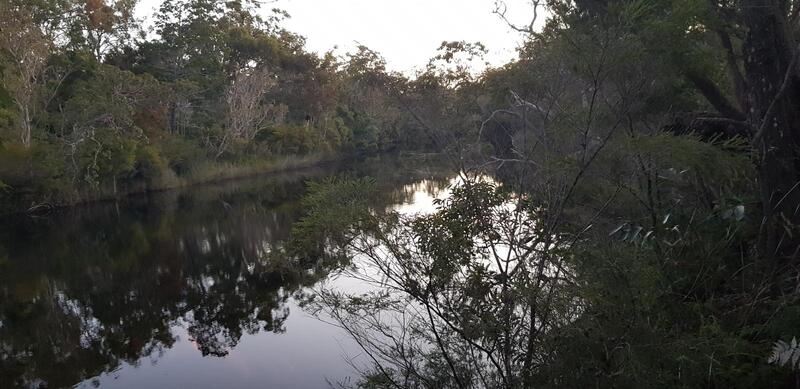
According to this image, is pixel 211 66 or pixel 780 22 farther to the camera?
pixel 211 66

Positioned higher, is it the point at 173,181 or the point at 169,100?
the point at 169,100

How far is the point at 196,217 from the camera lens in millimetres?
18594

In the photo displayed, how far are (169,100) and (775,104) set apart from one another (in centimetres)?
2240

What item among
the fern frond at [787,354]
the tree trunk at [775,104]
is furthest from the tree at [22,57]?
the fern frond at [787,354]

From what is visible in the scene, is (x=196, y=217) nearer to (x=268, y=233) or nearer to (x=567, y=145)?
(x=268, y=233)

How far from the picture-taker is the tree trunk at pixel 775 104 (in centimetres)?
517

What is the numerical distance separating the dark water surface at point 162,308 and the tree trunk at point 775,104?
3511 millimetres

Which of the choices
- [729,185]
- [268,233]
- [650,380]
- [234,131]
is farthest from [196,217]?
[650,380]

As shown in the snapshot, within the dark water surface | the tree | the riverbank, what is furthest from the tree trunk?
the riverbank

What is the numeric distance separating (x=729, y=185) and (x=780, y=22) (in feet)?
5.33

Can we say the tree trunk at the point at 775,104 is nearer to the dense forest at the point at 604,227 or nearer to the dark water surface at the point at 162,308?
the dense forest at the point at 604,227

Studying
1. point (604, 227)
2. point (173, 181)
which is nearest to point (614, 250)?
point (604, 227)

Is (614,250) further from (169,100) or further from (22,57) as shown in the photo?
(169,100)

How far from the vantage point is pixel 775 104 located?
5.29 meters
